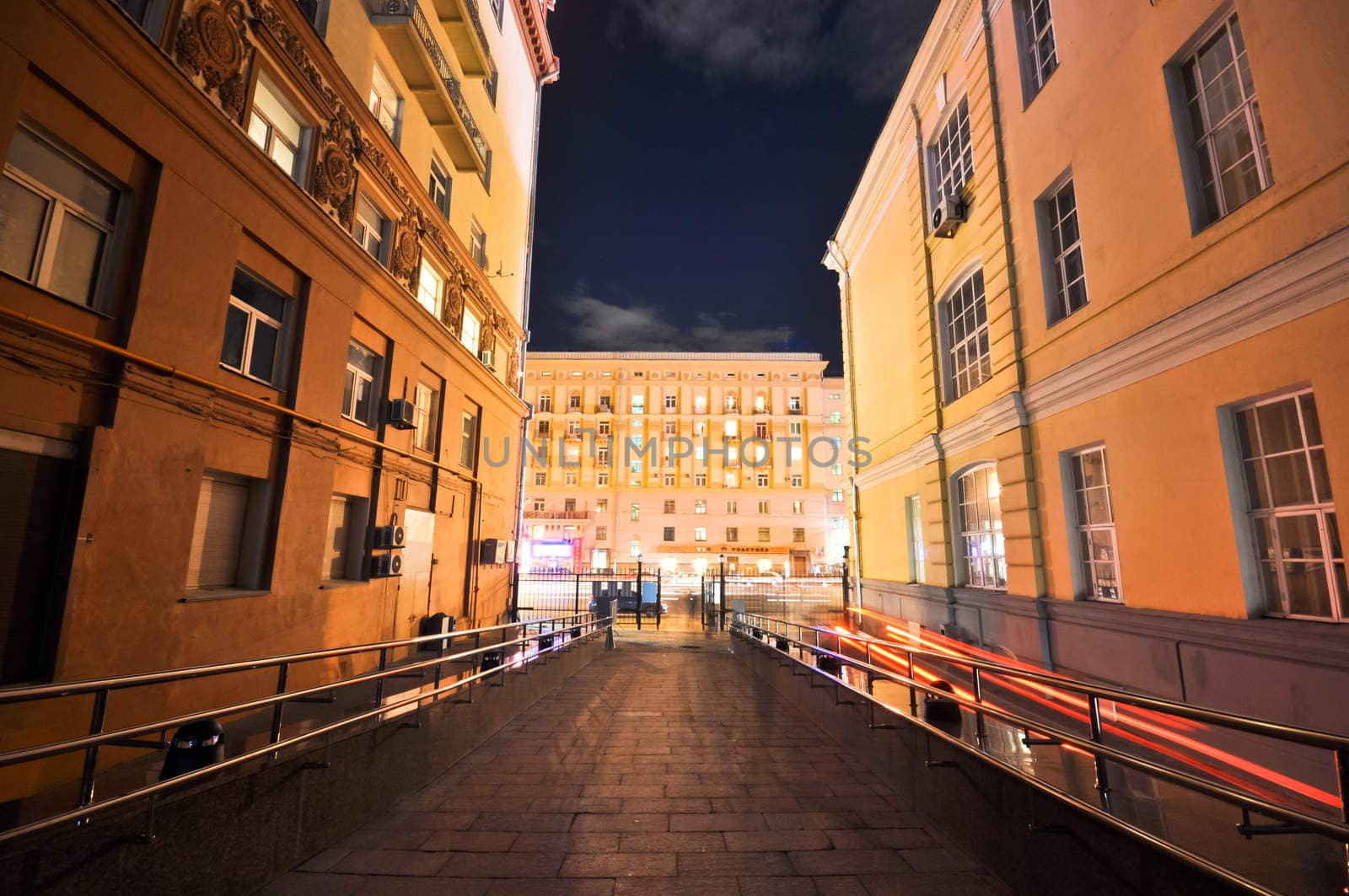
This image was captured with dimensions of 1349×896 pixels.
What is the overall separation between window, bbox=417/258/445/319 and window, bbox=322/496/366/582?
13.9 ft

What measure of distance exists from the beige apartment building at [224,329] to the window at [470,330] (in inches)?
34.2

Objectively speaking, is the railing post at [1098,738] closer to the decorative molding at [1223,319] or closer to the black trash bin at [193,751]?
the decorative molding at [1223,319]

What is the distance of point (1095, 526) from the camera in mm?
9102

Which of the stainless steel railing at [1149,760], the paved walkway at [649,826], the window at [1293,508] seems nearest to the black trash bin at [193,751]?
the paved walkway at [649,826]

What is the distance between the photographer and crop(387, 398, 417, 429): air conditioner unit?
11.0 m

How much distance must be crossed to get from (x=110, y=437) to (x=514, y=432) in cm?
1329

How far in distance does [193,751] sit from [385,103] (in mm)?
12182

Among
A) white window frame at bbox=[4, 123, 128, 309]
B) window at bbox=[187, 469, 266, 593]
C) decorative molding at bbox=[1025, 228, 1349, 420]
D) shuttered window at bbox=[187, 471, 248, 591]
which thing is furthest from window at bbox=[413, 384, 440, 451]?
decorative molding at bbox=[1025, 228, 1349, 420]

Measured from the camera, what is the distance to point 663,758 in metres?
6.09

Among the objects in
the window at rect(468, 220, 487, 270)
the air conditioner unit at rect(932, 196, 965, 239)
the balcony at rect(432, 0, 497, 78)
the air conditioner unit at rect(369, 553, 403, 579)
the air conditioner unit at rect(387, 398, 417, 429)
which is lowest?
the air conditioner unit at rect(369, 553, 403, 579)

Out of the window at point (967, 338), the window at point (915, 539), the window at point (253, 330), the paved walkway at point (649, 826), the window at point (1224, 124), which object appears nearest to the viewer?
the paved walkway at point (649, 826)

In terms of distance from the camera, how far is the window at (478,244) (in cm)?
1544

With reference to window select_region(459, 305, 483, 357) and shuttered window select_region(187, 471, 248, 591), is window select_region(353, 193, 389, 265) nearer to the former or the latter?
window select_region(459, 305, 483, 357)

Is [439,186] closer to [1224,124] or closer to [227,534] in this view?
[227,534]
